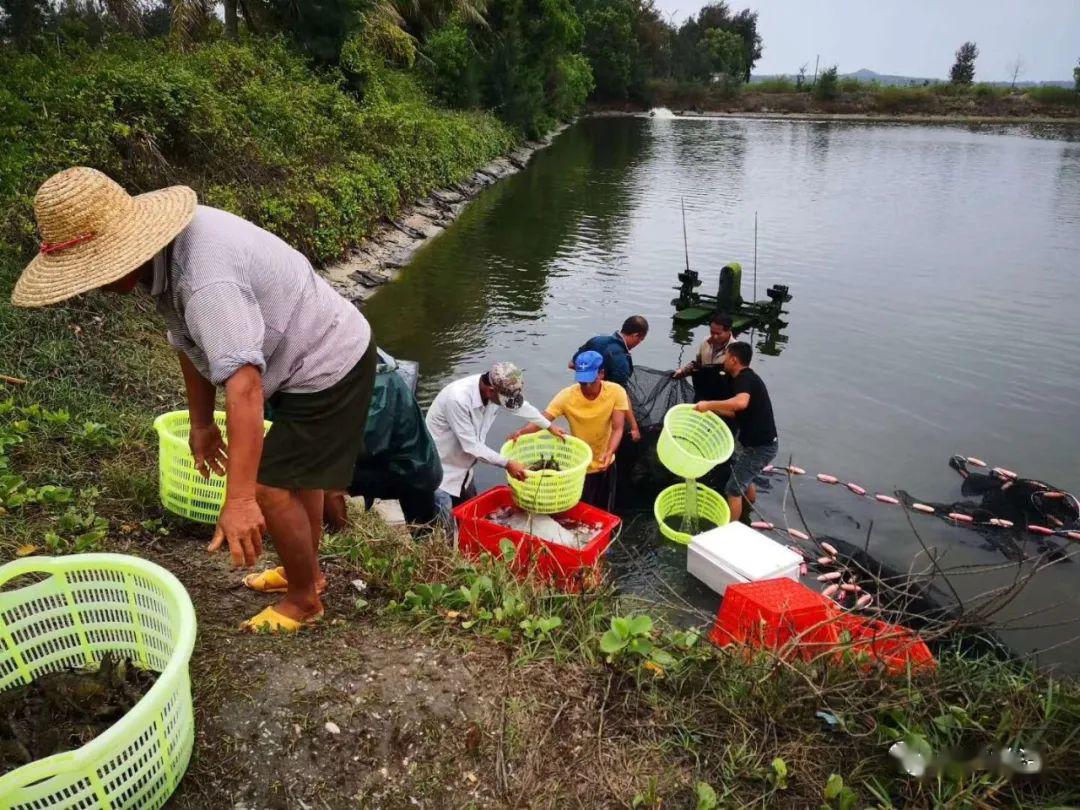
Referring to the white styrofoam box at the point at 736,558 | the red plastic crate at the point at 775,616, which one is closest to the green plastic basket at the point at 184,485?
the red plastic crate at the point at 775,616

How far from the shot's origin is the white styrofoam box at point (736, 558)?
13.6 feet

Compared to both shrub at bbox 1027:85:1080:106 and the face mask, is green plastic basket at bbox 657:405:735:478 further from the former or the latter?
shrub at bbox 1027:85:1080:106

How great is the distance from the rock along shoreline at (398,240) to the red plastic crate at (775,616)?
8583mm

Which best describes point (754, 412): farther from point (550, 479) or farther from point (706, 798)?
point (706, 798)

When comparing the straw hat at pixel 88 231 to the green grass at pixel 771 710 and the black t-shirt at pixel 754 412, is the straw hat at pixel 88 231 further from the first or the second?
the black t-shirt at pixel 754 412

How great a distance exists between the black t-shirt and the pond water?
726mm

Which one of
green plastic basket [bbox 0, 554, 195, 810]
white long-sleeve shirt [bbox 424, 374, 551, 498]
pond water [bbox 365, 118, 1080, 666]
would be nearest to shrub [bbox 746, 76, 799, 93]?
pond water [bbox 365, 118, 1080, 666]

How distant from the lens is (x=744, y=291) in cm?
1348

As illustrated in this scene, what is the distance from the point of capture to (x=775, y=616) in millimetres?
2955

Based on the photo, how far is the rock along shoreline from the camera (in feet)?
37.2

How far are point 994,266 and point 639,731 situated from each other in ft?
50.6

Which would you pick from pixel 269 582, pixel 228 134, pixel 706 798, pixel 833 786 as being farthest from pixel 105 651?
pixel 228 134

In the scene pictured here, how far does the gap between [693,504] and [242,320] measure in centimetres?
403

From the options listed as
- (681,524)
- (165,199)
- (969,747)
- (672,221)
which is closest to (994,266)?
(672,221)
